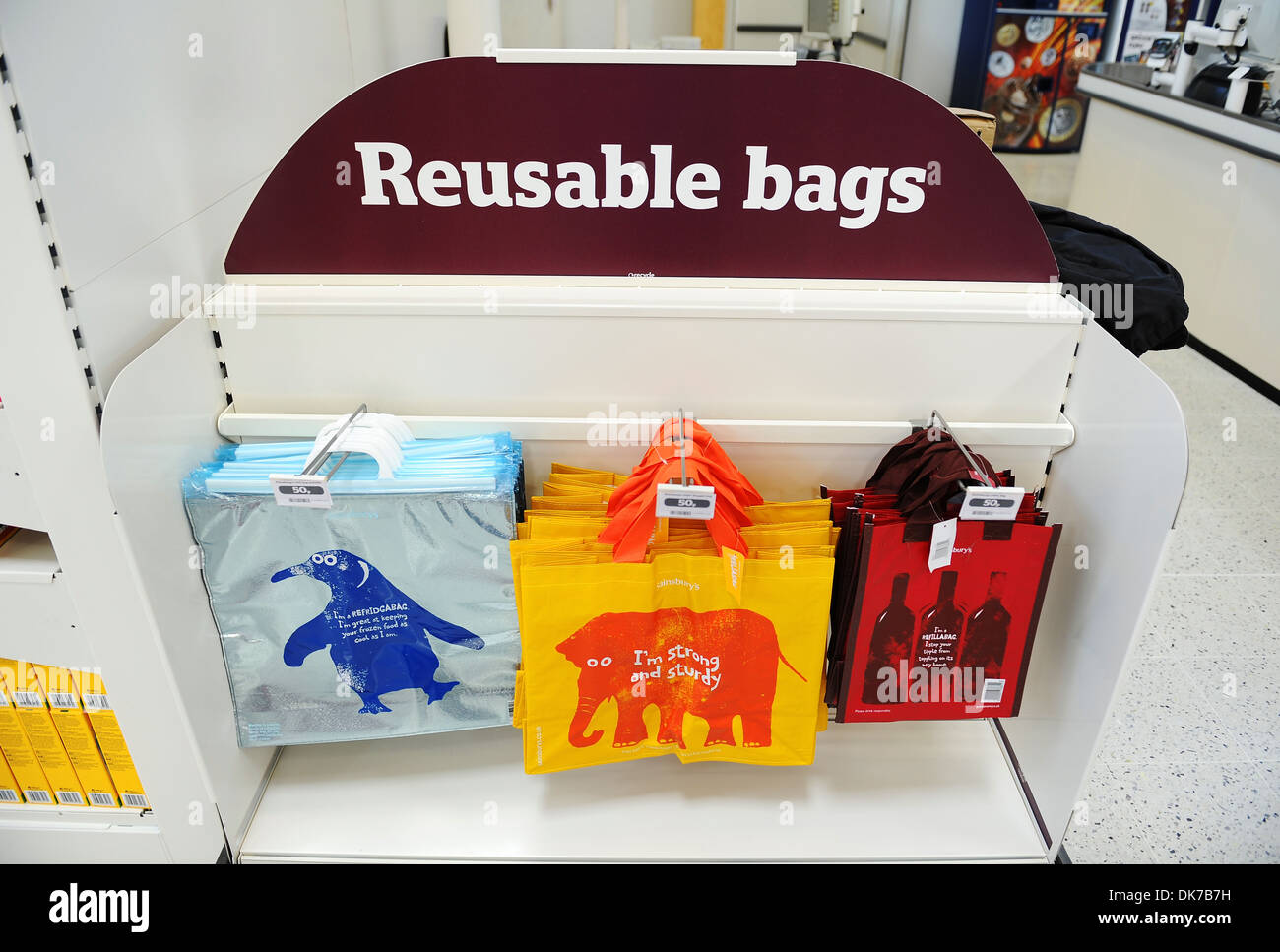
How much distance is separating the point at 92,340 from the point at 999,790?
1850 mm

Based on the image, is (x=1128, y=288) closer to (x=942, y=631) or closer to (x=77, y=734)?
(x=942, y=631)

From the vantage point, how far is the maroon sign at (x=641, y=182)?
147 cm

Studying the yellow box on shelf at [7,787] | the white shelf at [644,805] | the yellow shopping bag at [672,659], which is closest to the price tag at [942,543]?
the yellow shopping bag at [672,659]

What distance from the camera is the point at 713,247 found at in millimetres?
1576

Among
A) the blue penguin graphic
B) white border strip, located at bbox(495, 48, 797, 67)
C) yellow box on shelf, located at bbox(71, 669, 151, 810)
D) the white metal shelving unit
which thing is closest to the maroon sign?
white border strip, located at bbox(495, 48, 797, 67)

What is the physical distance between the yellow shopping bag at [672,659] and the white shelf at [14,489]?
30.9 inches

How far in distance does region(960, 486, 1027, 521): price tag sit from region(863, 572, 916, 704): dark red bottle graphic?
0.16 meters

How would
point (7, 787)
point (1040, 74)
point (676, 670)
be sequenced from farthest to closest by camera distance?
point (1040, 74) → point (7, 787) → point (676, 670)

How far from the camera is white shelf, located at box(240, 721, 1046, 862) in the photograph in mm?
1716

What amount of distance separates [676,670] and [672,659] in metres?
0.03

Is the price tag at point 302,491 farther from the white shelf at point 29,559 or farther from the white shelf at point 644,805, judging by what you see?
the white shelf at point 644,805

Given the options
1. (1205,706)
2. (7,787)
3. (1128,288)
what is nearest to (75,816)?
(7,787)

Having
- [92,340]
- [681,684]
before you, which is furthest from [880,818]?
[92,340]

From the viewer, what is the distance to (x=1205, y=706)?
233 cm
